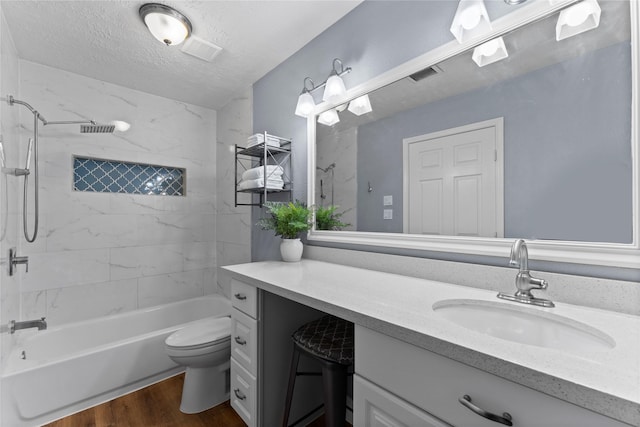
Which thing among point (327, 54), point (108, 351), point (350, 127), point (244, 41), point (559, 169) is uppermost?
point (244, 41)

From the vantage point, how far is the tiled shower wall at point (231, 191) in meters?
2.57

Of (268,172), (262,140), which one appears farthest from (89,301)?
(262,140)

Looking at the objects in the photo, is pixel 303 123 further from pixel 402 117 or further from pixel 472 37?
pixel 472 37

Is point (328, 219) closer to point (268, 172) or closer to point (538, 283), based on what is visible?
point (268, 172)

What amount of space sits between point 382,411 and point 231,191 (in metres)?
2.44

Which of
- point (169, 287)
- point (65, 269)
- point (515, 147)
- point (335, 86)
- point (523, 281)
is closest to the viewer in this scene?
point (523, 281)

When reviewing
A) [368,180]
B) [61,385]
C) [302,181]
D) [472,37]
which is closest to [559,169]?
[472,37]

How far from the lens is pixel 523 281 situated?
904 millimetres

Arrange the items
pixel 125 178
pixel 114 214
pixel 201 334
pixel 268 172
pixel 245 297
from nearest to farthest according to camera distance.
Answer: pixel 245 297
pixel 201 334
pixel 268 172
pixel 114 214
pixel 125 178

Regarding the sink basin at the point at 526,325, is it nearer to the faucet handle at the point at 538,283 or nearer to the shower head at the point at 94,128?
the faucet handle at the point at 538,283

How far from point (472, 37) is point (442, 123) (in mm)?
345

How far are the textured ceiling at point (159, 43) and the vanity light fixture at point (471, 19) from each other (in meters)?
0.71

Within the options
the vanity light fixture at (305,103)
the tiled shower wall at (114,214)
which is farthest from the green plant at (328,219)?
the tiled shower wall at (114,214)

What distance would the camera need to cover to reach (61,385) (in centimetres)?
166
